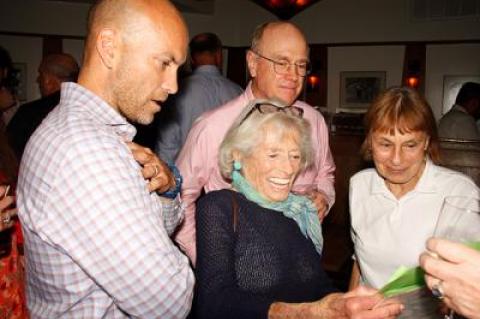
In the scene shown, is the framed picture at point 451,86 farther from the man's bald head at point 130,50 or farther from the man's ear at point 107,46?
the man's ear at point 107,46

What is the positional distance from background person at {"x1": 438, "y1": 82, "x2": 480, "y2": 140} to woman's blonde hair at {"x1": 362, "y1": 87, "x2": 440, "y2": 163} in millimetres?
3554

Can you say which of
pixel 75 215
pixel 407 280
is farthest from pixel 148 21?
pixel 407 280

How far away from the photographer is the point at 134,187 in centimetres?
113

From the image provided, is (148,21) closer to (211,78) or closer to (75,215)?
(75,215)

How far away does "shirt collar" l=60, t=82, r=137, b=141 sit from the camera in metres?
1.24

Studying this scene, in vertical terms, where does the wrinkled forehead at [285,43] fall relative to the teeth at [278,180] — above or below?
above

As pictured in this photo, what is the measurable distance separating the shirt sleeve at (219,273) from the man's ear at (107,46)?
0.66m

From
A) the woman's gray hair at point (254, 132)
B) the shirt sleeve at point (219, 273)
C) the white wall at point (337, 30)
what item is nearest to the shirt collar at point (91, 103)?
the shirt sleeve at point (219, 273)

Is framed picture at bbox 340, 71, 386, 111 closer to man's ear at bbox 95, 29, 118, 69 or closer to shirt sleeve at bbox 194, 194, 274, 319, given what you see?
shirt sleeve at bbox 194, 194, 274, 319

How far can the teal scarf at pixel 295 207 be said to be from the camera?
1.77 meters

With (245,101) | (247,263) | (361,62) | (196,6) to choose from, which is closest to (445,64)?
(361,62)

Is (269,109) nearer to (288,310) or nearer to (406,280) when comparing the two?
(288,310)

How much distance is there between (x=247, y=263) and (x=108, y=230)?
0.68 meters

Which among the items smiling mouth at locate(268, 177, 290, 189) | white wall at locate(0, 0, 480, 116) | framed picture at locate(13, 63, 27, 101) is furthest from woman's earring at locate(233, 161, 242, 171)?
framed picture at locate(13, 63, 27, 101)
